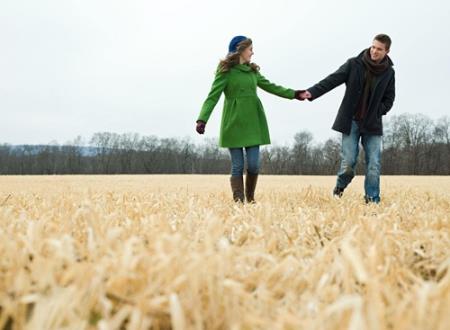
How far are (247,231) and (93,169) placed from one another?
8826 cm

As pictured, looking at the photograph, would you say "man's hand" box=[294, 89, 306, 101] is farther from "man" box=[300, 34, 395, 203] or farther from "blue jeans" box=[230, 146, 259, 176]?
"blue jeans" box=[230, 146, 259, 176]

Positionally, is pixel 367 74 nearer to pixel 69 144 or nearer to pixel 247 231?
pixel 247 231

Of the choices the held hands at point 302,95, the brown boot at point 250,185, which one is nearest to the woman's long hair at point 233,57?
the held hands at point 302,95

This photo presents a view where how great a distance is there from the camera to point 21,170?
266 ft

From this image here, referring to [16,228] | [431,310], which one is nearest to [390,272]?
[431,310]

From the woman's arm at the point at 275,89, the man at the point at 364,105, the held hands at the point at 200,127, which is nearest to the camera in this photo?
the held hands at the point at 200,127

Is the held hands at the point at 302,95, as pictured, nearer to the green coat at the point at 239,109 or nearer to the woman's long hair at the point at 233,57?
the green coat at the point at 239,109

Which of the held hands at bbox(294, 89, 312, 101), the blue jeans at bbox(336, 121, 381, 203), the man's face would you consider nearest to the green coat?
the held hands at bbox(294, 89, 312, 101)

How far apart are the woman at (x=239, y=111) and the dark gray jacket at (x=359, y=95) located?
97 centimetres

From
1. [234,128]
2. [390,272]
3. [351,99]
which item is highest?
[351,99]

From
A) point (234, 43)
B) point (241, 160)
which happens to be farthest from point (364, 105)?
point (234, 43)

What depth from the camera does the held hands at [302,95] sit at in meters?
6.22

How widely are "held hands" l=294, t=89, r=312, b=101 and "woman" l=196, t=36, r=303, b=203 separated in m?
0.68

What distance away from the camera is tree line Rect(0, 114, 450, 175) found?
72438 millimetres
